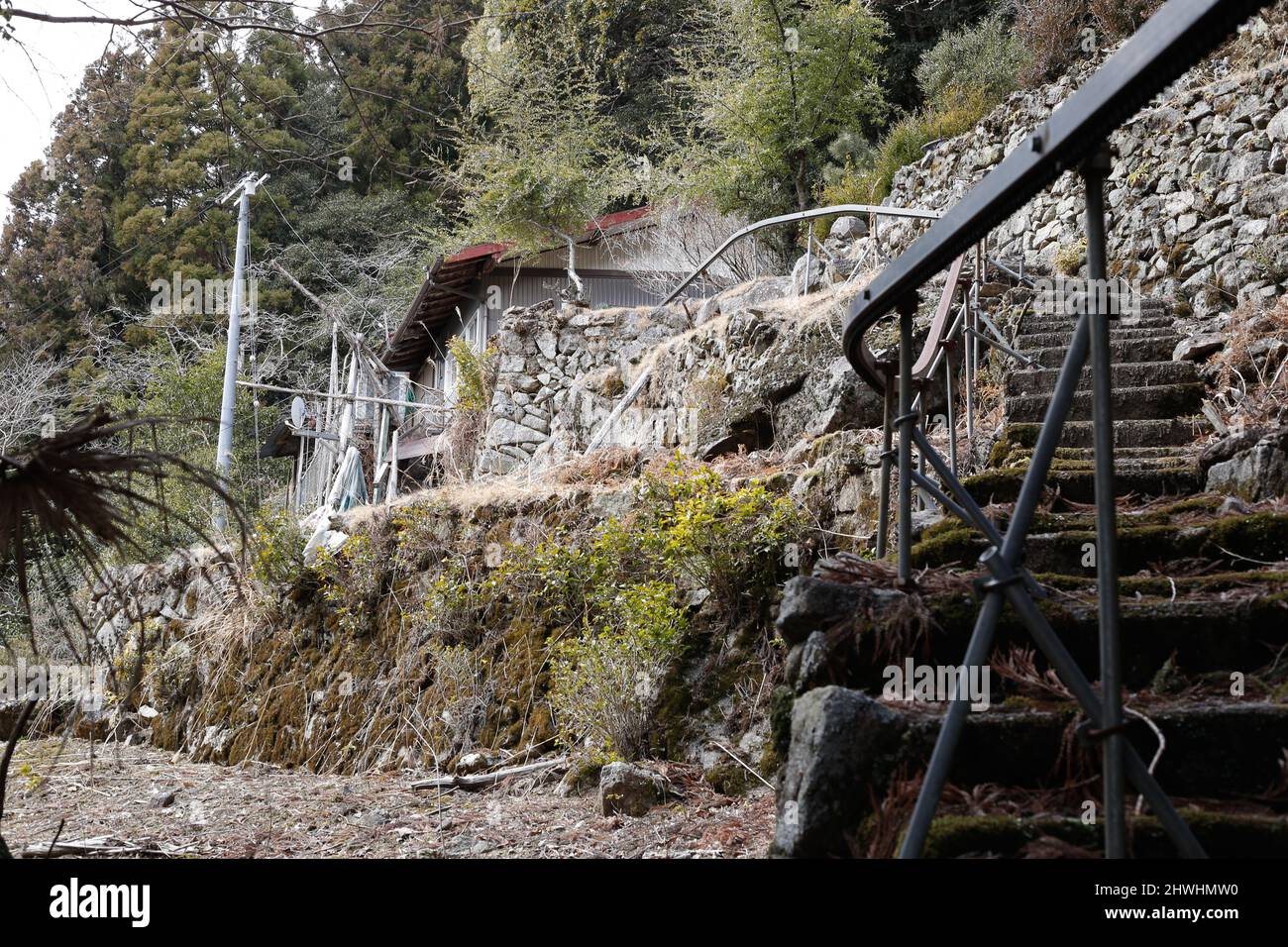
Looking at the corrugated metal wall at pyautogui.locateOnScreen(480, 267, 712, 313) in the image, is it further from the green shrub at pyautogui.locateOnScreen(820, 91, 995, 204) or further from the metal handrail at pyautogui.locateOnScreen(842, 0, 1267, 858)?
the metal handrail at pyautogui.locateOnScreen(842, 0, 1267, 858)

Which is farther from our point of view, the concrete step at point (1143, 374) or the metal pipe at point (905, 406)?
the concrete step at point (1143, 374)

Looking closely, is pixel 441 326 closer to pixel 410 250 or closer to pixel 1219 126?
pixel 410 250

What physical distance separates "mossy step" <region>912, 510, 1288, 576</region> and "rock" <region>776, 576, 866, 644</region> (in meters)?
0.69

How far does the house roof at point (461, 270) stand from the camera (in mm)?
Answer: 17297

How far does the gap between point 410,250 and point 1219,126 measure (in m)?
21.1

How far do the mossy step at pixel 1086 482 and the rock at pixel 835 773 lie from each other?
218 cm

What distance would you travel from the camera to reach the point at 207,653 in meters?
8.95

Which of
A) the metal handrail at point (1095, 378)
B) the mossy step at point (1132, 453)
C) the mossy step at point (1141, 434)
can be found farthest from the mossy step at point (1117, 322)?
the metal handrail at point (1095, 378)

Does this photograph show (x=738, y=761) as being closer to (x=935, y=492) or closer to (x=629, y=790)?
(x=629, y=790)

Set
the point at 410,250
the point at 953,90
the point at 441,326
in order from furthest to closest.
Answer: the point at 410,250 < the point at 441,326 < the point at 953,90

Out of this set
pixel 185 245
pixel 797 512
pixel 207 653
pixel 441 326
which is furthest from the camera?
pixel 185 245

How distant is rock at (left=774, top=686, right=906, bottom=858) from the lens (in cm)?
204

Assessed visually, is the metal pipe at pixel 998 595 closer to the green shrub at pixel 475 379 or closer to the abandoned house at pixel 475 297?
the green shrub at pixel 475 379

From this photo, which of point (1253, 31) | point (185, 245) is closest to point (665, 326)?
point (1253, 31)
